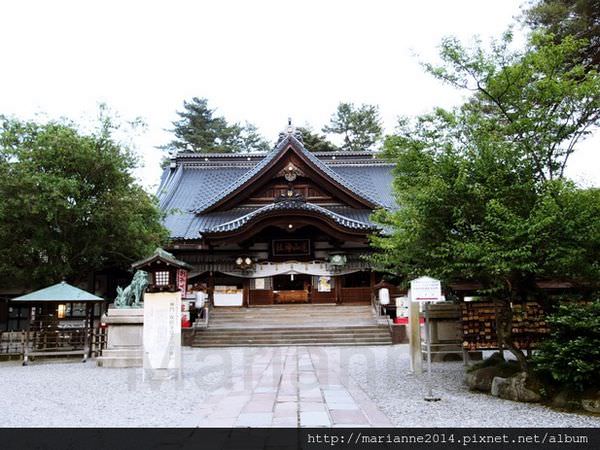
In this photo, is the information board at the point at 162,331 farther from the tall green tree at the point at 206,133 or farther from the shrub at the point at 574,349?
the tall green tree at the point at 206,133

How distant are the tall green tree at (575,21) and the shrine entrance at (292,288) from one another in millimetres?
14393

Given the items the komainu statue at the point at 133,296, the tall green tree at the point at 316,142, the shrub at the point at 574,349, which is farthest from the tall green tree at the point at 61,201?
the tall green tree at the point at 316,142

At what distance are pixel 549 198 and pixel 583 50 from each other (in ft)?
23.2

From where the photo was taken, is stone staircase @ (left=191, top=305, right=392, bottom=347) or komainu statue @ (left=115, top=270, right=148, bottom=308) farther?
stone staircase @ (left=191, top=305, right=392, bottom=347)

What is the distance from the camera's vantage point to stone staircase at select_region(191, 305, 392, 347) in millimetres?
15859

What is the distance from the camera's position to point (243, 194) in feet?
73.4

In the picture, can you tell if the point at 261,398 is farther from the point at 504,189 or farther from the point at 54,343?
the point at 54,343

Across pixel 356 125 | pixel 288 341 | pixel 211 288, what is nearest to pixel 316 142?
pixel 356 125

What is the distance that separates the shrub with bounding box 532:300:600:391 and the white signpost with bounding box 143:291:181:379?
663 cm

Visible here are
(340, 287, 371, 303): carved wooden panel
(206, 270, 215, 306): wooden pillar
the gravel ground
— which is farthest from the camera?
(340, 287, 371, 303): carved wooden panel

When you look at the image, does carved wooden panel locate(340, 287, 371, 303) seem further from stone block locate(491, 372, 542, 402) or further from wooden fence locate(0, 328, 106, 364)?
stone block locate(491, 372, 542, 402)

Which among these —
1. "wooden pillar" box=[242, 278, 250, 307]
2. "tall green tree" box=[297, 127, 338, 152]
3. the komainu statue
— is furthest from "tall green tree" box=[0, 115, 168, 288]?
"tall green tree" box=[297, 127, 338, 152]

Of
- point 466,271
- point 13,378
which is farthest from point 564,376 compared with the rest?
point 13,378

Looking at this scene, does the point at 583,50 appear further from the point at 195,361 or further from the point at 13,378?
the point at 13,378
